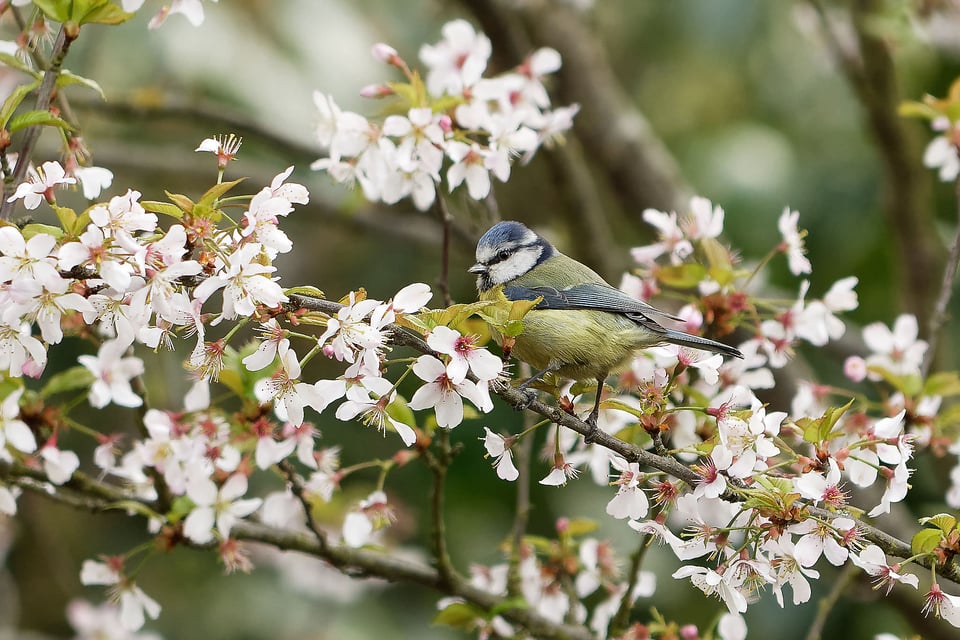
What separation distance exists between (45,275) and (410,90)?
37.1 inches

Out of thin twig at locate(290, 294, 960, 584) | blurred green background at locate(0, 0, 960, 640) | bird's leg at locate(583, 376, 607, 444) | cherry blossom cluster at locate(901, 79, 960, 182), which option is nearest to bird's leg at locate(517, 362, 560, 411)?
thin twig at locate(290, 294, 960, 584)

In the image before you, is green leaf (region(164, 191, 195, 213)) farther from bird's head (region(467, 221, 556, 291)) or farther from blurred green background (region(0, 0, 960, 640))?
blurred green background (region(0, 0, 960, 640))

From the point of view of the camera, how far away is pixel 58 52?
175cm

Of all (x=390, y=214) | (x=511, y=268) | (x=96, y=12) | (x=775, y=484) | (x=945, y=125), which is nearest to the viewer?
(x=775, y=484)

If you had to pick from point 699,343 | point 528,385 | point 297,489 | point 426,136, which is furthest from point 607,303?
point 297,489

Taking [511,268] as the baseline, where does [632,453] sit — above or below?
above

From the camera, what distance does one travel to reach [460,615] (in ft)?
7.25

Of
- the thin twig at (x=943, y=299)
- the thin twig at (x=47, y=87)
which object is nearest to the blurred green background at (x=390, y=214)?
the thin twig at (x=943, y=299)

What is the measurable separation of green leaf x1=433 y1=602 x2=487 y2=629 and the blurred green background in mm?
1960

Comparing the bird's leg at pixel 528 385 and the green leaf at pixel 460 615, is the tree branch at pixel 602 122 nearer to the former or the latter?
the bird's leg at pixel 528 385

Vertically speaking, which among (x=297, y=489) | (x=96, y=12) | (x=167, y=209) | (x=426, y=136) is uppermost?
(x=96, y=12)

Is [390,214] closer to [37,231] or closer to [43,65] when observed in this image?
[43,65]

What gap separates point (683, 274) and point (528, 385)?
1.50 ft

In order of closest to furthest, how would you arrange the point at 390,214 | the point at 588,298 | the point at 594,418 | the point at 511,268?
the point at 594,418
the point at 588,298
the point at 511,268
the point at 390,214
